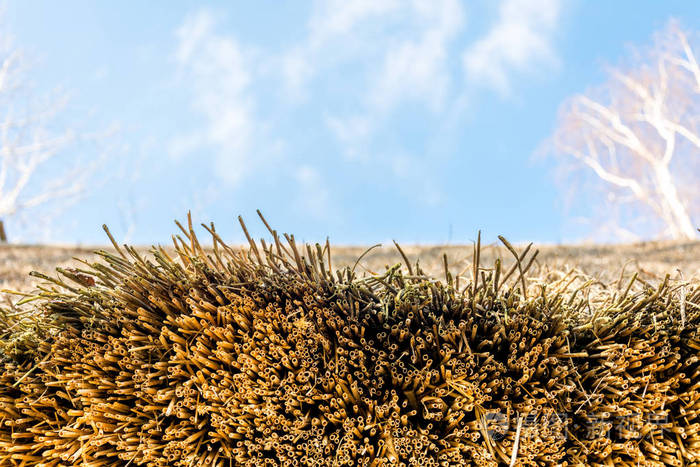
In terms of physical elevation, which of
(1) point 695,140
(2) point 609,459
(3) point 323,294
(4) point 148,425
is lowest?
(2) point 609,459

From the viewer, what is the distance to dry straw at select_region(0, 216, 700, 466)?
1300 mm

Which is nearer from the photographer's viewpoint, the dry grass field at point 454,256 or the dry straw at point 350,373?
the dry straw at point 350,373

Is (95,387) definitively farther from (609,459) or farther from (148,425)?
(609,459)

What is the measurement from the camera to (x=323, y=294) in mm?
1393

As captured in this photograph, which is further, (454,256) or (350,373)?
(454,256)

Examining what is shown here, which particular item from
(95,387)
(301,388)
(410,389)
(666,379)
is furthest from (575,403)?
(95,387)

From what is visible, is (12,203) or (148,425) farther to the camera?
(12,203)

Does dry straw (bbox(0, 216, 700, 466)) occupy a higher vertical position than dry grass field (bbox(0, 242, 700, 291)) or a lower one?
lower

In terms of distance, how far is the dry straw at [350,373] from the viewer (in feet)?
4.26

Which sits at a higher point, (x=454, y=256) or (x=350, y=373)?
(x=454, y=256)

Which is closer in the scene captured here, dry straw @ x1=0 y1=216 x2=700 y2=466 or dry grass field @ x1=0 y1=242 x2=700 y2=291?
dry straw @ x1=0 y1=216 x2=700 y2=466

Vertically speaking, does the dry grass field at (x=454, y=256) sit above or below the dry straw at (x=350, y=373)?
above

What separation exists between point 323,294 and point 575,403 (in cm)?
73

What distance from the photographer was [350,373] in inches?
51.9
